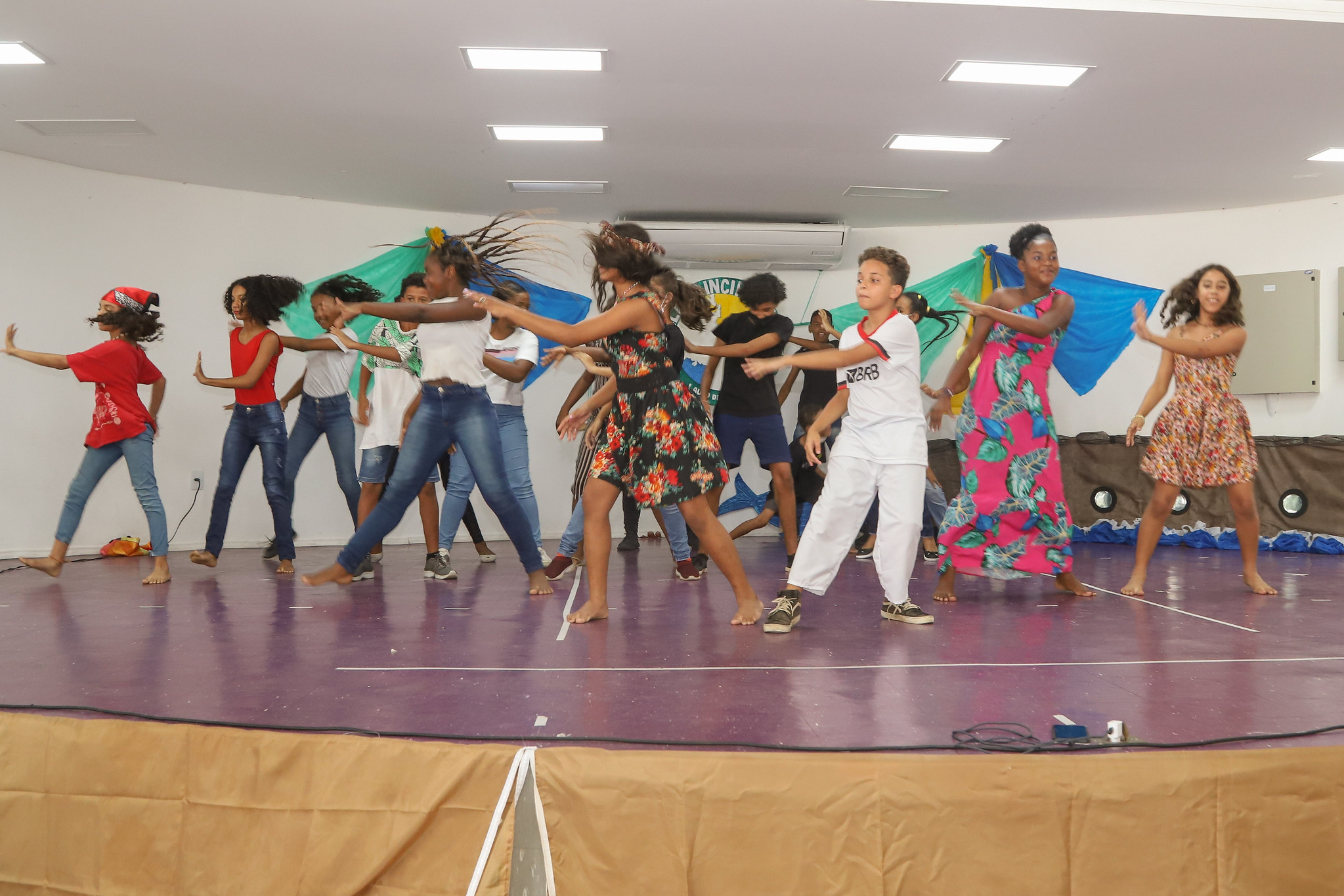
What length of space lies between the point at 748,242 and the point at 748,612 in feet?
16.4

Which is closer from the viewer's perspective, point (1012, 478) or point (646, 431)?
point (646, 431)

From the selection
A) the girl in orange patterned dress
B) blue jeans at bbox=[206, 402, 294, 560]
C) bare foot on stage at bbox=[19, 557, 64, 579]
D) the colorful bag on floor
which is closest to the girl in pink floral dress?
the girl in orange patterned dress

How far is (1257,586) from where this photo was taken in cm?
465

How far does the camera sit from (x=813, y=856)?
179 centimetres

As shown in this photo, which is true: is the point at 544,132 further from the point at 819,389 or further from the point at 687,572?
the point at 687,572

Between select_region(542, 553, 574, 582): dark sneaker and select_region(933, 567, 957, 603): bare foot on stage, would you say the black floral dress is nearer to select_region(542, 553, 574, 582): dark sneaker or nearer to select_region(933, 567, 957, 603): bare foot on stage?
select_region(933, 567, 957, 603): bare foot on stage

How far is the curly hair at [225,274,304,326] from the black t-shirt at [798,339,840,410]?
3.59 m

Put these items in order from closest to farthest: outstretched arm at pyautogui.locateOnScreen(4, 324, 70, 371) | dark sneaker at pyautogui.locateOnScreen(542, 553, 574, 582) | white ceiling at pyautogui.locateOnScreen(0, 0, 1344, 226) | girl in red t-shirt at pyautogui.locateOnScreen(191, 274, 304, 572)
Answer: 1. white ceiling at pyautogui.locateOnScreen(0, 0, 1344, 226)
2. outstretched arm at pyautogui.locateOnScreen(4, 324, 70, 371)
3. dark sneaker at pyautogui.locateOnScreen(542, 553, 574, 582)
4. girl in red t-shirt at pyautogui.locateOnScreen(191, 274, 304, 572)

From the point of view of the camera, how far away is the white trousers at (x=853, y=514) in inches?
146

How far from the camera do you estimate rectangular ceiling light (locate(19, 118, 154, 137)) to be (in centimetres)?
588

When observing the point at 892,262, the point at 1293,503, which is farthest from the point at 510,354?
the point at 1293,503

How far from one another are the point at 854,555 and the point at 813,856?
188 inches

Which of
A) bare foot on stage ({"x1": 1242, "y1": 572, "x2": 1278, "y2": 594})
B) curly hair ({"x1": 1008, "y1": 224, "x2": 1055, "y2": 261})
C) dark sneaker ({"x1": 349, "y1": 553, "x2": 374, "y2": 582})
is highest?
curly hair ({"x1": 1008, "y1": 224, "x2": 1055, "y2": 261})

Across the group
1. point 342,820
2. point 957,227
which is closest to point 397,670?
point 342,820
